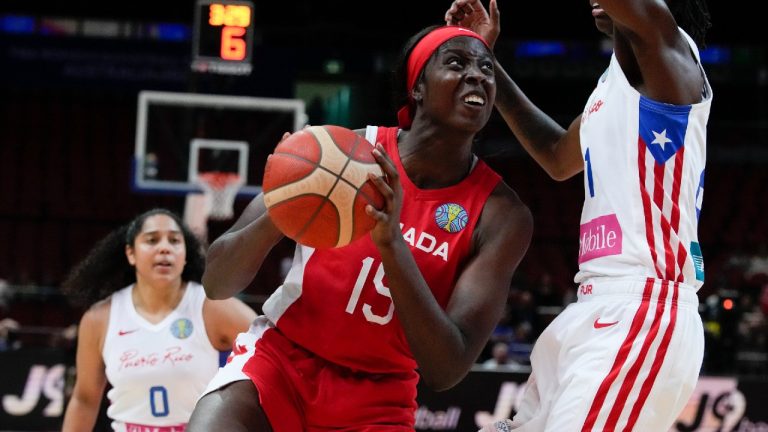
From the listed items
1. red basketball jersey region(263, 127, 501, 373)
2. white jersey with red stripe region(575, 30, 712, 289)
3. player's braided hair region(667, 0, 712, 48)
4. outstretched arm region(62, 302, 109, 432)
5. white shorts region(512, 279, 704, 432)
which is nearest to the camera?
white shorts region(512, 279, 704, 432)

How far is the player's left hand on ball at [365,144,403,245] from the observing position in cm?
264

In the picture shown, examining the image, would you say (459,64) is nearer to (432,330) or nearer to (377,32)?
(432,330)

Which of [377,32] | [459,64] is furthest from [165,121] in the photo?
[459,64]

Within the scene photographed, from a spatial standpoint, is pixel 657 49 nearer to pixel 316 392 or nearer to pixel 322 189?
pixel 322 189

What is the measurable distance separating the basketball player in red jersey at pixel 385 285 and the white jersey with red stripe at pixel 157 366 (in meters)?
1.94

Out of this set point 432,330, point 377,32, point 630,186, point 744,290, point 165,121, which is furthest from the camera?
point 377,32

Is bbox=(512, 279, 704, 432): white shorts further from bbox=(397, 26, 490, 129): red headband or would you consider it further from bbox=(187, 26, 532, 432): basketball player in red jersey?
bbox=(397, 26, 490, 129): red headband

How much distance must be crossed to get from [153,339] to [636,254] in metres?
2.96

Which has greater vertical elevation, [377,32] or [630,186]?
[377,32]

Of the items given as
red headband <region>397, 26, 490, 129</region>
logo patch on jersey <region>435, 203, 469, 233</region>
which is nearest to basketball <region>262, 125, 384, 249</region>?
logo patch on jersey <region>435, 203, 469, 233</region>

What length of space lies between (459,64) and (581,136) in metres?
0.43

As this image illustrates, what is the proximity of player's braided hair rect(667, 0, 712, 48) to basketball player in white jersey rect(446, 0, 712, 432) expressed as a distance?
Answer: 0.12 m

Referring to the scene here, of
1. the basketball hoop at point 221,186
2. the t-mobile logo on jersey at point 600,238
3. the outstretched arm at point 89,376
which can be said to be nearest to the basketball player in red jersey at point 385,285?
the t-mobile logo on jersey at point 600,238

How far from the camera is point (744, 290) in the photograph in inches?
543
